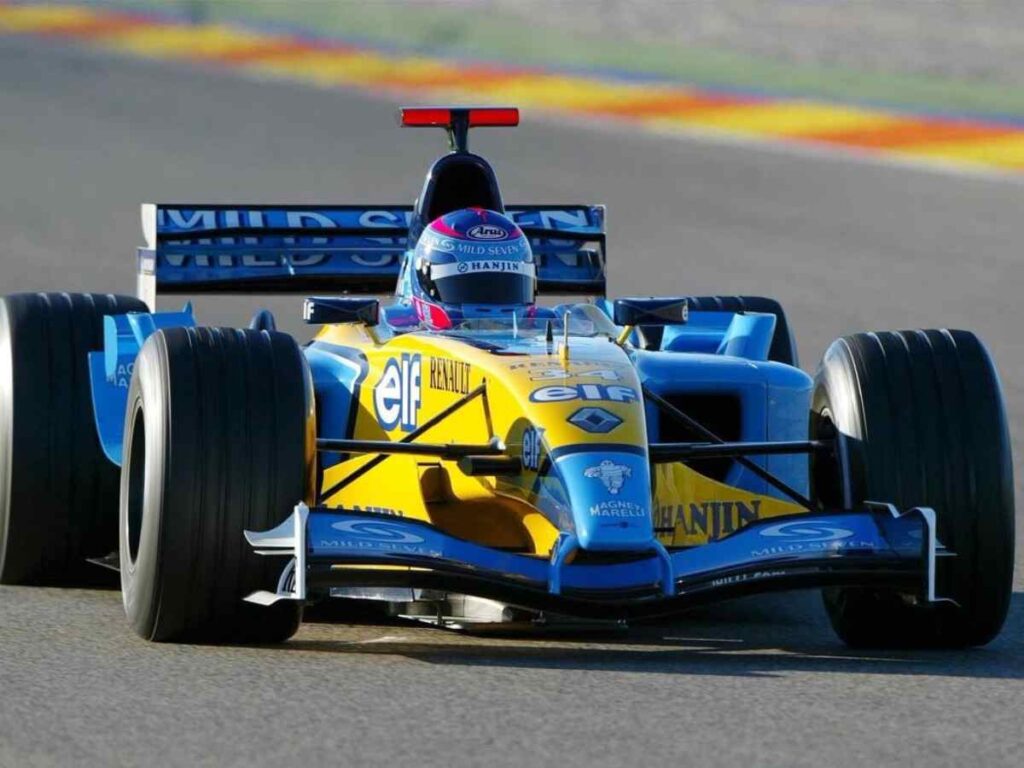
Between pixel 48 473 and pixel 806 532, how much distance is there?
3.24m

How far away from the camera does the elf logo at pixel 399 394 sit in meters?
8.76

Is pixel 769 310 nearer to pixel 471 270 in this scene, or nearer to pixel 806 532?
pixel 471 270

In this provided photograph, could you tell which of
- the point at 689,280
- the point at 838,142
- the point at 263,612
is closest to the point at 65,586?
the point at 263,612

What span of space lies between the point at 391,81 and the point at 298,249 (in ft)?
52.7

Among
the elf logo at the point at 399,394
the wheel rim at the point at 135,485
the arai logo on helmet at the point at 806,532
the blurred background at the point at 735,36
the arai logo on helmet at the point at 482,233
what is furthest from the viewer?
the blurred background at the point at 735,36

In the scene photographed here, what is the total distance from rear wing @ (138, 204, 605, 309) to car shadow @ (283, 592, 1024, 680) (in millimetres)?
3066

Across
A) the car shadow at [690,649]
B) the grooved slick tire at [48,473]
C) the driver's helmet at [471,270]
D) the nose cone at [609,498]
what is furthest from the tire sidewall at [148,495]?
the driver's helmet at [471,270]

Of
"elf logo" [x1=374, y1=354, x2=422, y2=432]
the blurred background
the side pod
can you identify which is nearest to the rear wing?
the side pod

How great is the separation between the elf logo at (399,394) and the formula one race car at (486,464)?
0.01 meters

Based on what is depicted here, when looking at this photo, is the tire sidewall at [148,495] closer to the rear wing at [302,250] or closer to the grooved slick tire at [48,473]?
the grooved slick tire at [48,473]

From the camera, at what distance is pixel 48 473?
31.1 ft

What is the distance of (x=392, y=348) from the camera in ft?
29.6

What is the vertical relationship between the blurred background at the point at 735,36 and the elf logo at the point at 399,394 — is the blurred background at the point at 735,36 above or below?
above

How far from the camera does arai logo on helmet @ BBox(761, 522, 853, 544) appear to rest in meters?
7.70
